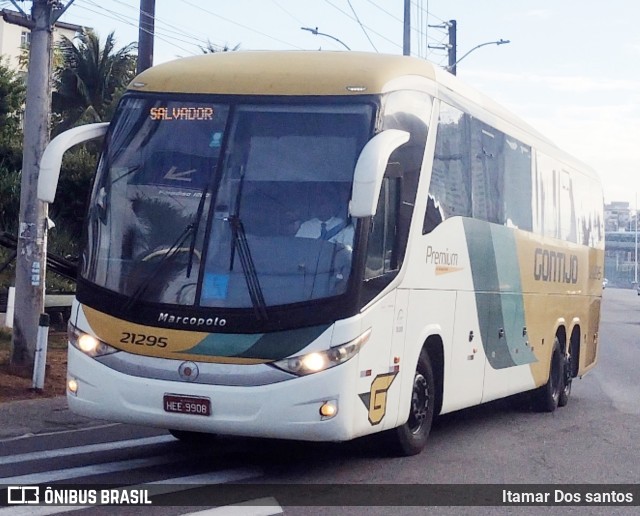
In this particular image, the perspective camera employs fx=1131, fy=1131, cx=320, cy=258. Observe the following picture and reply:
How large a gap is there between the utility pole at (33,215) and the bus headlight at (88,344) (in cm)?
504

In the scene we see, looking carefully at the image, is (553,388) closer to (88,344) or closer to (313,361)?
(313,361)

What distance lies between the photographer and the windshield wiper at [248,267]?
27.7ft

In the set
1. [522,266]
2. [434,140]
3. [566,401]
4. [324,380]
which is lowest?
[566,401]

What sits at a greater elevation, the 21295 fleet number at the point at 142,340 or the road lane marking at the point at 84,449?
the 21295 fleet number at the point at 142,340

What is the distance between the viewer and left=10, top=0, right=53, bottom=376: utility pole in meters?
13.9

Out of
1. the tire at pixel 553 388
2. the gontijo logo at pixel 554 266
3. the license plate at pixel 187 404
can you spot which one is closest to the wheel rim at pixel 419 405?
the license plate at pixel 187 404

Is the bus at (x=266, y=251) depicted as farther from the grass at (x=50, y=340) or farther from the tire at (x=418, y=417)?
the grass at (x=50, y=340)

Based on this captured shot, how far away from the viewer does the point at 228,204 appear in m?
8.73

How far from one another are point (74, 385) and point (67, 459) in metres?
0.82

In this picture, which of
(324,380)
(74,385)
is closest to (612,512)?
(324,380)

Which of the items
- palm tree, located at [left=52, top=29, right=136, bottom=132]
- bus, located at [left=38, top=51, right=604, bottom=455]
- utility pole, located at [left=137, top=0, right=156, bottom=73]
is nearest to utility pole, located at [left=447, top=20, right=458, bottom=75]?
palm tree, located at [left=52, top=29, right=136, bottom=132]

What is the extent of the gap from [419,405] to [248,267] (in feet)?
8.38

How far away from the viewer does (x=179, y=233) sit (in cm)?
875

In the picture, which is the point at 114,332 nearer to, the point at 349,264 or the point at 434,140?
the point at 349,264
